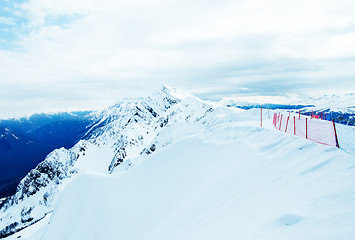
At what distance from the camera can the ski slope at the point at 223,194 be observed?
200 inches

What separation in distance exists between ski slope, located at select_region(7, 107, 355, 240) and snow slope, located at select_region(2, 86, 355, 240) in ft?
0.08

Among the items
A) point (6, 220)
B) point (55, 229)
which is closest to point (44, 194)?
point (6, 220)

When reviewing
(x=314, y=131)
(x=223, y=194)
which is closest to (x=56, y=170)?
(x=223, y=194)

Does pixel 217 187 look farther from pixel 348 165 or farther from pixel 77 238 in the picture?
pixel 77 238

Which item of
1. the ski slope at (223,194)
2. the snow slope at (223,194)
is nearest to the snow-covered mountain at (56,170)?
the snow slope at (223,194)

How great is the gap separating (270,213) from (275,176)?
273cm

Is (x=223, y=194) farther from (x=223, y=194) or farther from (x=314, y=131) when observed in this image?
(x=314, y=131)

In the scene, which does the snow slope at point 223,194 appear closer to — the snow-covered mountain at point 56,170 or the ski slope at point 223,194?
the ski slope at point 223,194

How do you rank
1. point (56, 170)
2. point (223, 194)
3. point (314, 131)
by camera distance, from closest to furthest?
1. point (223, 194)
2. point (314, 131)
3. point (56, 170)

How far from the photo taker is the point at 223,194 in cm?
895

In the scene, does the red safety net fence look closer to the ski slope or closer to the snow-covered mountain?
the ski slope

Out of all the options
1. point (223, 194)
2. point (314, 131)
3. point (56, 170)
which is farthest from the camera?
point (56, 170)

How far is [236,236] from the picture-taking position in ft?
17.3

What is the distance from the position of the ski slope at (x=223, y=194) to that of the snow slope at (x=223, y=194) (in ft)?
0.08
